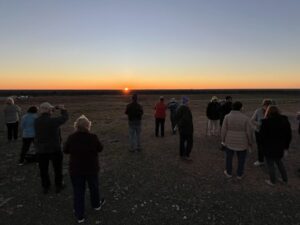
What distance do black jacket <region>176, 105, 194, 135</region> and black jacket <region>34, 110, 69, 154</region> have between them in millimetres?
3721

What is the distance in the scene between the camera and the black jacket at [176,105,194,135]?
852 cm

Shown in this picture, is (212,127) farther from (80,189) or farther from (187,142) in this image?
(80,189)

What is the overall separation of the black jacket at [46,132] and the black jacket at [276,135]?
4.86 meters

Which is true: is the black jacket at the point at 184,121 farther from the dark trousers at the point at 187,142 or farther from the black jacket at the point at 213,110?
the black jacket at the point at 213,110

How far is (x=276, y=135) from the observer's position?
6684 millimetres

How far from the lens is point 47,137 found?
6.15 m

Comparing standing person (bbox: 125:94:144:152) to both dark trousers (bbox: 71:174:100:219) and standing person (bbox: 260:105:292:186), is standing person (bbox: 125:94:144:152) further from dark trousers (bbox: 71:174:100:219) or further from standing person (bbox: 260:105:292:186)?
dark trousers (bbox: 71:174:100:219)

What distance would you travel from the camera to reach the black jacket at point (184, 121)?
27.9 feet

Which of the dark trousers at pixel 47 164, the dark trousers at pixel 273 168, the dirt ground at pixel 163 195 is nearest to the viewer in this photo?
the dirt ground at pixel 163 195

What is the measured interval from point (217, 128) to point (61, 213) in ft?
32.3

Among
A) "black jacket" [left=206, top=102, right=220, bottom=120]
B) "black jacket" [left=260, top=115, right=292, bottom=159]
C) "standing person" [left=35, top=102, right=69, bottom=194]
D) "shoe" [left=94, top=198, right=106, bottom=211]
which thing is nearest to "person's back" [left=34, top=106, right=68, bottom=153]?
"standing person" [left=35, top=102, right=69, bottom=194]

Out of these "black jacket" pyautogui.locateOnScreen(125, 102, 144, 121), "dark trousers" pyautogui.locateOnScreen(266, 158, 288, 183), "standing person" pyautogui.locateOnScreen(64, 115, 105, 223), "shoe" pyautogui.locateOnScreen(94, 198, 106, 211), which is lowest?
"shoe" pyautogui.locateOnScreen(94, 198, 106, 211)

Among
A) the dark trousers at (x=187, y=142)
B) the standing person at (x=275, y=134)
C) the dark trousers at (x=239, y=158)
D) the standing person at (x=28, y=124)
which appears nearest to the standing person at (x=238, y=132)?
the dark trousers at (x=239, y=158)

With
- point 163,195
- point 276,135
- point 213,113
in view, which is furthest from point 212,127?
point 163,195
